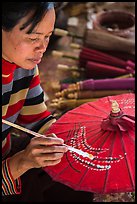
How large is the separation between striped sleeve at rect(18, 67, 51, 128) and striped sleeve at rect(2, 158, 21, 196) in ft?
1.11

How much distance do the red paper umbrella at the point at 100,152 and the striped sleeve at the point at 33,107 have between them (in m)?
0.17

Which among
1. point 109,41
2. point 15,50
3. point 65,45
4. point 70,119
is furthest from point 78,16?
point 15,50

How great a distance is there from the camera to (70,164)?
1339 millimetres

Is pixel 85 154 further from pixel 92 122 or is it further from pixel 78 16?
pixel 78 16

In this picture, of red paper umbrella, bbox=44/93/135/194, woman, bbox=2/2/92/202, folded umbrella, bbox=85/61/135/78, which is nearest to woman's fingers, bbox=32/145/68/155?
woman, bbox=2/2/92/202

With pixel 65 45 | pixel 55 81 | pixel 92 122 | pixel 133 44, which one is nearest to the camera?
pixel 92 122

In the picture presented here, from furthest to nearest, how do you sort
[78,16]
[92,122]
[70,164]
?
[78,16] → [92,122] → [70,164]

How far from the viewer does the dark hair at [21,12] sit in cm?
116

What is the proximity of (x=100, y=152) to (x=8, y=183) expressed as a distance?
343 mm

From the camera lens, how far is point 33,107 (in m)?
1.69

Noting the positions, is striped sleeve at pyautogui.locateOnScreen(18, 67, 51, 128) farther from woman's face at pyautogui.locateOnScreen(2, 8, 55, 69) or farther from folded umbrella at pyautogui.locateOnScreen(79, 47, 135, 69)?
folded umbrella at pyautogui.locateOnScreen(79, 47, 135, 69)

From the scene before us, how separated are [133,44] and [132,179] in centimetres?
140

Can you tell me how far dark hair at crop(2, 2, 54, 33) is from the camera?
3.80 ft

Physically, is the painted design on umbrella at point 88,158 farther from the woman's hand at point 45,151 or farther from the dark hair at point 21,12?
the dark hair at point 21,12
